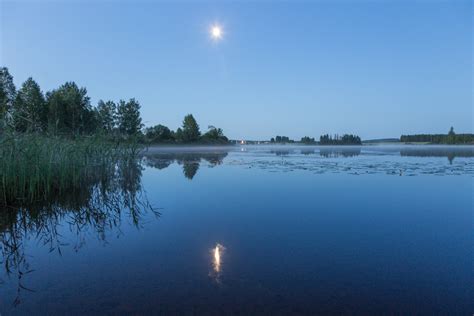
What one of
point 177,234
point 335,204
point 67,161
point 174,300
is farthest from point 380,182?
point 67,161

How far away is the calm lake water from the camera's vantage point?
2.54m

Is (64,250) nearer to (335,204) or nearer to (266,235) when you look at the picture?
(266,235)

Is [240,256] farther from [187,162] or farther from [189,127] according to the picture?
[189,127]

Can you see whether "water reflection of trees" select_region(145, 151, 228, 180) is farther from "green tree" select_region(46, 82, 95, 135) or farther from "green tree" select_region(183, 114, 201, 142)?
"green tree" select_region(183, 114, 201, 142)

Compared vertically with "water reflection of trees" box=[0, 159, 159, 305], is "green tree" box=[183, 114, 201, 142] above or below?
above

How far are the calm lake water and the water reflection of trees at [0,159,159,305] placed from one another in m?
0.03

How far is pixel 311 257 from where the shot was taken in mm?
3514

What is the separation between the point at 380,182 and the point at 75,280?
371 inches

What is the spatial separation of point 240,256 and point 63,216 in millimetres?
3932

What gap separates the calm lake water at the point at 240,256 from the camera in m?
2.54

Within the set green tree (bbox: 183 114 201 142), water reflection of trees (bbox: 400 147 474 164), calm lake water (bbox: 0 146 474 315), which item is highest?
green tree (bbox: 183 114 201 142)

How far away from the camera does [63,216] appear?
5.46m

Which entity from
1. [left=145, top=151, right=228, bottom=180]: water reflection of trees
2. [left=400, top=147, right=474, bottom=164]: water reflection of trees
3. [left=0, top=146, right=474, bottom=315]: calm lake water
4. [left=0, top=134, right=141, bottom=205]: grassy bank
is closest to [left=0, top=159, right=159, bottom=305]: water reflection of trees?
[left=0, top=146, right=474, bottom=315]: calm lake water

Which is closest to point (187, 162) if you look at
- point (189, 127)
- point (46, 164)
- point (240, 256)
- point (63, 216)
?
point (46, 164)
